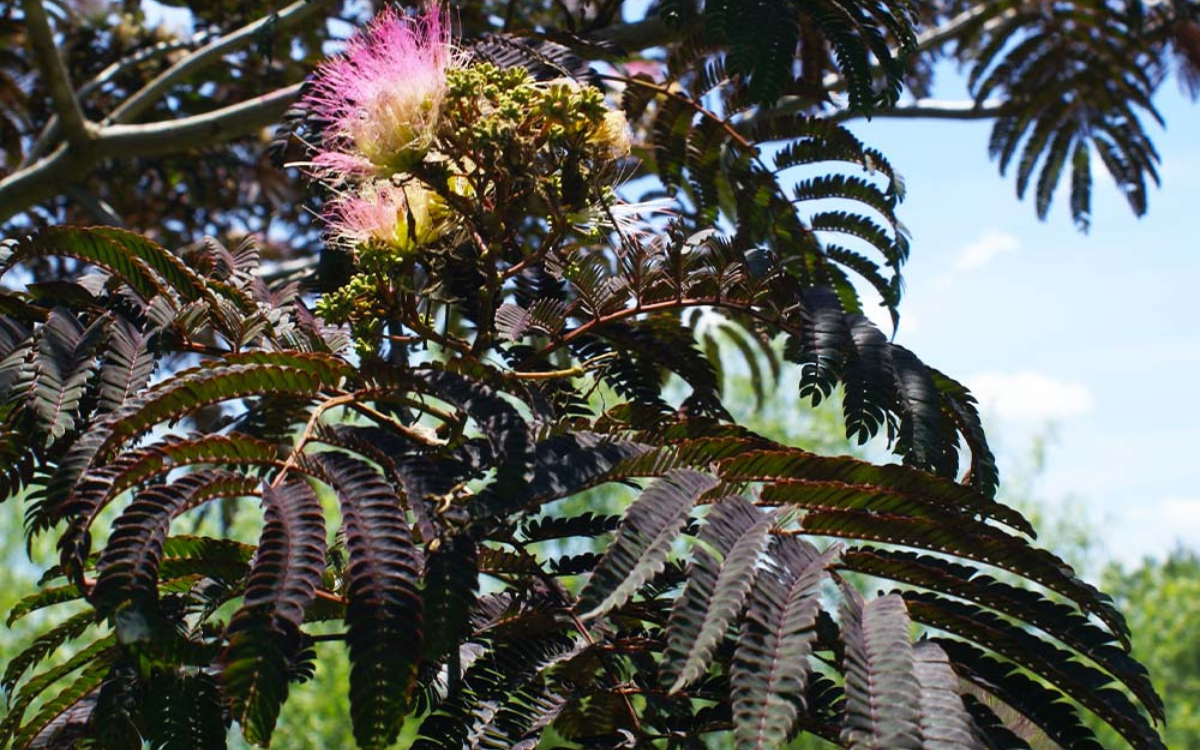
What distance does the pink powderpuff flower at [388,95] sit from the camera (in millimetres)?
1687

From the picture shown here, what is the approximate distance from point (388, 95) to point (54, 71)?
2.37 meters

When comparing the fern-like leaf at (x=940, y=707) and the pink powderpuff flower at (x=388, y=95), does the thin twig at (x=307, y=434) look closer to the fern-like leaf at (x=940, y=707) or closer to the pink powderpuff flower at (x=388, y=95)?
the pink powderpuff flower at (x=388, y=95)

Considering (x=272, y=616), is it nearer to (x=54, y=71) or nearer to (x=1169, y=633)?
(x=54, y=71)

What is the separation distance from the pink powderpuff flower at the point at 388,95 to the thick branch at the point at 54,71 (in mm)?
2116

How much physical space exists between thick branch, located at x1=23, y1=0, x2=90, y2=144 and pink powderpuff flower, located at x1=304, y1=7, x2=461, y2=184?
2.12 m

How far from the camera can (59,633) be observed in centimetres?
192

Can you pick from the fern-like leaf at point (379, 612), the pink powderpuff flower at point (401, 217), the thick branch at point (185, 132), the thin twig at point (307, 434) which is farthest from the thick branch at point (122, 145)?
the fern-like leaf at point (379, 612)

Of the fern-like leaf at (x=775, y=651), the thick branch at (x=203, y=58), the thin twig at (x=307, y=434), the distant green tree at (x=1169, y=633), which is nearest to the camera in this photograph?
the fern-like leaf at (x=775, y=651)

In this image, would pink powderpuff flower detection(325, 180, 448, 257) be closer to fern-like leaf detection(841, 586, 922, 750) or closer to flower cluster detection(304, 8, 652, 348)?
flower cluster detection(304, 8, 652, 348)

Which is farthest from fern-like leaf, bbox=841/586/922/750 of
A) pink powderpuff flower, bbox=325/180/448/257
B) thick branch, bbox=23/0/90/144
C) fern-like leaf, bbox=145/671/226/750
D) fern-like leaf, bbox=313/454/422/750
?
thick branch, bbox=23/0/90/144

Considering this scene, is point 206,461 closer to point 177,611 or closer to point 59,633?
point 177,611

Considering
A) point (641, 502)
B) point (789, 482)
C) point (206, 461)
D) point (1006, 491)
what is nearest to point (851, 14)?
point (789, 482)

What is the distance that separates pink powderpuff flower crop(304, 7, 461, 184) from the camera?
169 cm

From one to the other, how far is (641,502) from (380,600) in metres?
0.29
